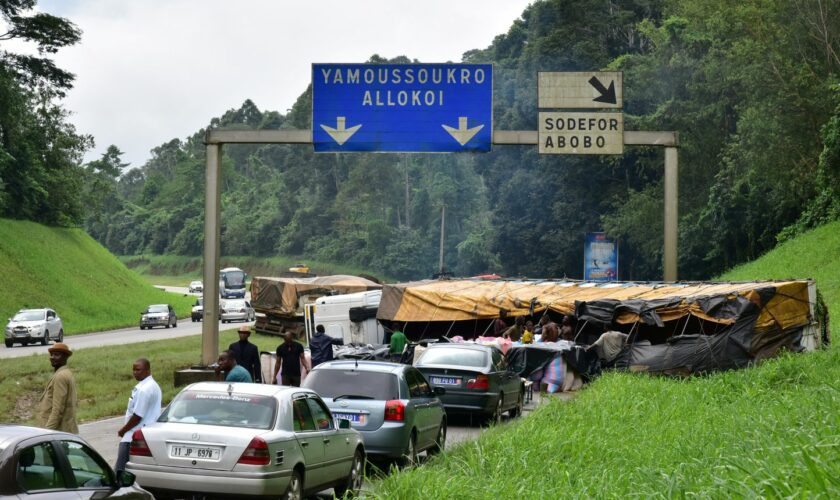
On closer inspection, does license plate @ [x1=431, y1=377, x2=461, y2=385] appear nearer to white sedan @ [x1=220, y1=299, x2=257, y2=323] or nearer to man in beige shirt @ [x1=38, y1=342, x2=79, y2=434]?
man in beige shirt @ [x1=38, y1=342, x2=79, y2=434]

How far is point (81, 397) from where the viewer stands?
2458 centimetres

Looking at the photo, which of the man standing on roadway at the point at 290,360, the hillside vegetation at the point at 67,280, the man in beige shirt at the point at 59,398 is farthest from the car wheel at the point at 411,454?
the hillside vegetation at the point at 67,280

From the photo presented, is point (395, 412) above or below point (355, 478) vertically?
above

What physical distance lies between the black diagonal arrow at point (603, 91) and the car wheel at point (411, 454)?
12.6 m

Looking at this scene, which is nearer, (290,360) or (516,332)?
(290,360)

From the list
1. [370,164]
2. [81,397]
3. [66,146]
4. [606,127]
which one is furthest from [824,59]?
[370,164]

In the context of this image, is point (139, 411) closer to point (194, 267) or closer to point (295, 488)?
point (295, 488)

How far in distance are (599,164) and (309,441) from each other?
201 feet

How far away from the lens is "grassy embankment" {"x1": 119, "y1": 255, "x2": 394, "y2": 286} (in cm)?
11812

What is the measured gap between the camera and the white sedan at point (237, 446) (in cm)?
1037

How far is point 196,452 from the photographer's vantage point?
Result: 10.5 m

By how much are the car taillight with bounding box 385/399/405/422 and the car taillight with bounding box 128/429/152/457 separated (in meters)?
3.93

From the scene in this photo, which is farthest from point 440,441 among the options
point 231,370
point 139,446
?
point 139,446

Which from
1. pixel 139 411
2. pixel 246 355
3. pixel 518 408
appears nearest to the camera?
pixel 139 411
